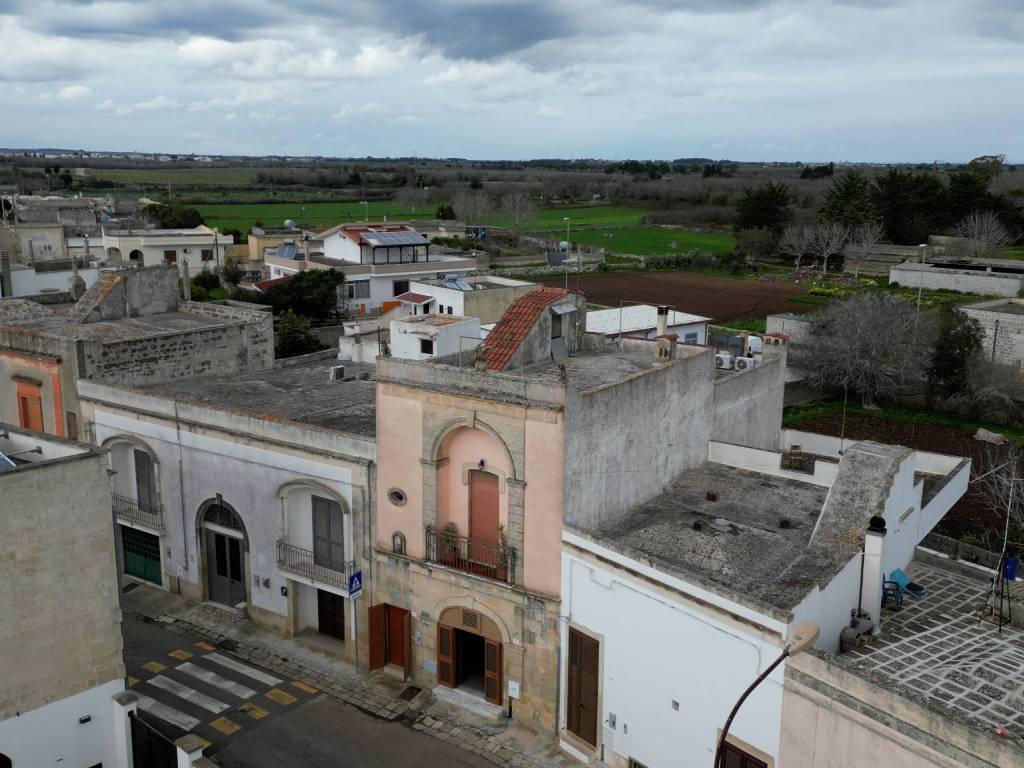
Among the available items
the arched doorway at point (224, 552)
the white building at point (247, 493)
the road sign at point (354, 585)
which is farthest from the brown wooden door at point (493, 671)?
the arched doorway at point (224, 552)

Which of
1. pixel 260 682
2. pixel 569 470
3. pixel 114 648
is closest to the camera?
pixel 114 648

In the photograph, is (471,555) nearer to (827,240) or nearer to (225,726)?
(225,726)

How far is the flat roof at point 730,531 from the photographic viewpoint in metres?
15.8

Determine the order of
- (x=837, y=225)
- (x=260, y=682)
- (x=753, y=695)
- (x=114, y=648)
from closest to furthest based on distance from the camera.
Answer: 1. (x=753, y=695)
2. (x=114, y=648)
3. (x=260, y=682)
4. (x=837, y=225)

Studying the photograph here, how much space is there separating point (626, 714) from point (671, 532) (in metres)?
3.65

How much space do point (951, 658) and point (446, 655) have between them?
9.88 metres

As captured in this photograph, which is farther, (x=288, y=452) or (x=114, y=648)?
(x=288, y=452)

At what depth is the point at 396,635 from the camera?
20.4m

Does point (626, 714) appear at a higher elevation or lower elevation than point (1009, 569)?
lower

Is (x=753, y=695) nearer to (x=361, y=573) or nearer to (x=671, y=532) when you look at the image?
(x=671, y=532)

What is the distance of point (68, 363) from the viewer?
24.6 metres

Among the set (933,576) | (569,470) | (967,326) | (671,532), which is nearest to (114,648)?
(569,470)

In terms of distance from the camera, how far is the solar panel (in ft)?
211

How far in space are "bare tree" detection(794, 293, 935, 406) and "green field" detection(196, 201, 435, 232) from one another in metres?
81.7
